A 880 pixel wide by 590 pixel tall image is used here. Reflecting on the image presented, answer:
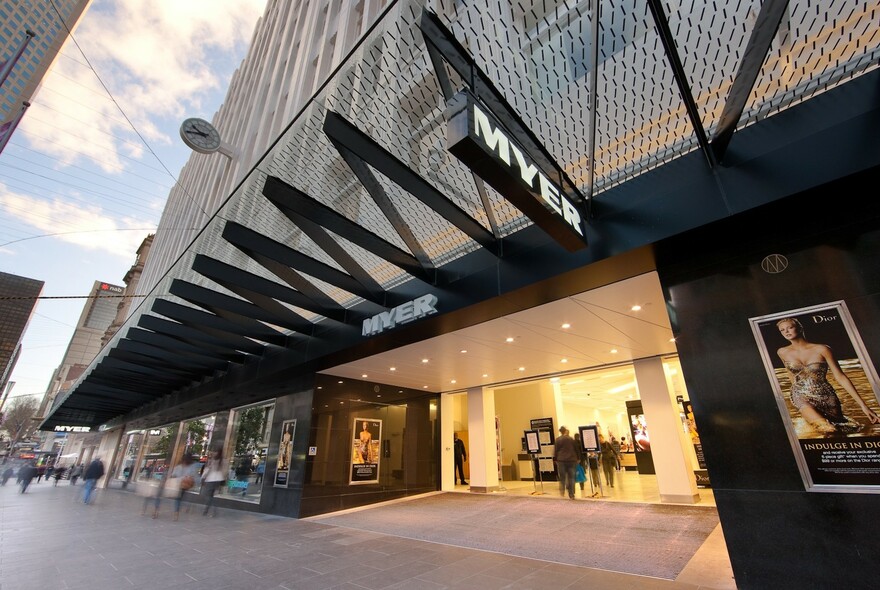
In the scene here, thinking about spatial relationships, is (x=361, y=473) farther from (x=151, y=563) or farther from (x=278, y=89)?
(x=278, y=89)

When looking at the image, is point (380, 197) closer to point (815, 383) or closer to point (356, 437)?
point (815, 383)

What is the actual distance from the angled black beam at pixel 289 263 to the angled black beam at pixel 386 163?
7.07ft

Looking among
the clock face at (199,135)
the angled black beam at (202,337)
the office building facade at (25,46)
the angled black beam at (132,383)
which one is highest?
the clock face at (199,135)

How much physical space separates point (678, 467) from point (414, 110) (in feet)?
31.2

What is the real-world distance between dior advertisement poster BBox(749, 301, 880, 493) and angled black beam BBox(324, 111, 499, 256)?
3329 mm

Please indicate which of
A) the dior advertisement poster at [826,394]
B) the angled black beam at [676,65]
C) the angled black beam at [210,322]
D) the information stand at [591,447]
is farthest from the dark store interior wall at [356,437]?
the angled black beam at [676,65]

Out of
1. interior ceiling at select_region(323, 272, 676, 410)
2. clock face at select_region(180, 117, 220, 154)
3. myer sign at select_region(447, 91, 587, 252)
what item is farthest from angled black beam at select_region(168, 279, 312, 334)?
clock face at select_region(180, 117, 220, 154)

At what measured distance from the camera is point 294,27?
1571cm

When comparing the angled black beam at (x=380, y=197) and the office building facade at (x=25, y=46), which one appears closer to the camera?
the angled black beam at (x=380, y=197)

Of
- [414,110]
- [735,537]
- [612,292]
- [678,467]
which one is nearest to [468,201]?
[414,110]

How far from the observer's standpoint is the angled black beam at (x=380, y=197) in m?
3.54

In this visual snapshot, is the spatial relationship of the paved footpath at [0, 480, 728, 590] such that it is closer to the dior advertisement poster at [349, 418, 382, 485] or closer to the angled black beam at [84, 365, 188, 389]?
the dior advertisement poster at [349, 418, 382, 485]

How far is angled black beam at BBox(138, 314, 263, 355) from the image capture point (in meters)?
7.81

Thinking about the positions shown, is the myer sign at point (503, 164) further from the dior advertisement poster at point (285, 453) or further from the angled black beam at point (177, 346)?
the angled black beam at point (177, 346)
